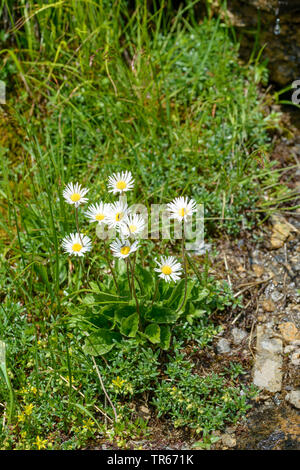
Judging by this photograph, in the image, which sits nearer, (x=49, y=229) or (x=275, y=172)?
(x=49, y=229)

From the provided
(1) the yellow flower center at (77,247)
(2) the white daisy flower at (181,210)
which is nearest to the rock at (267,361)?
(2) the white daisy flower at (181,210)

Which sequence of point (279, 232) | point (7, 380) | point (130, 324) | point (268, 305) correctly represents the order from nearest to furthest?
point (7, 380) → point (130, 324) → point (268, 305) → point (279, 232)

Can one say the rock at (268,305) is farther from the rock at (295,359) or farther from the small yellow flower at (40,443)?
the small yellow flower at (40,443)

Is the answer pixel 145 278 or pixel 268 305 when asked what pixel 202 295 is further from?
pixel 268 305

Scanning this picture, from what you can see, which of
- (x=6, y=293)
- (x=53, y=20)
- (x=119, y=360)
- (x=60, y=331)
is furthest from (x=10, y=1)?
(x=119, y=360)

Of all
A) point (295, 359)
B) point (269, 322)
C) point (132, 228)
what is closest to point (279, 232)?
point (269, 322)

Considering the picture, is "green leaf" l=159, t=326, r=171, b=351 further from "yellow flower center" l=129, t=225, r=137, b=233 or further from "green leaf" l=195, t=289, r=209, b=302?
"yellow flower center" l=129, t=225, r=137, b=233

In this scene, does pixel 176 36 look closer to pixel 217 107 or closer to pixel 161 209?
pixel 217 107
